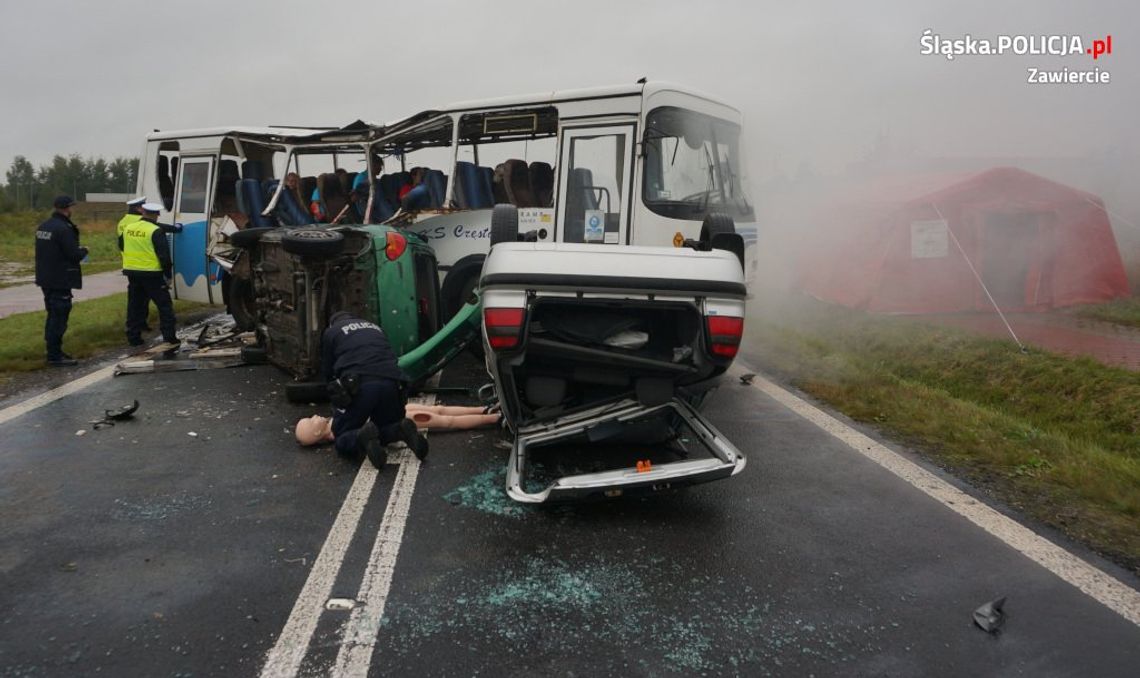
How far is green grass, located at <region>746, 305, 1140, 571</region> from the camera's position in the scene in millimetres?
4219

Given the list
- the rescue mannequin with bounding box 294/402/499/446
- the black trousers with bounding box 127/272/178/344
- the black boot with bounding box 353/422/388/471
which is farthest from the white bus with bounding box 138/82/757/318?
the black boot with bounding box 353/422/388/471

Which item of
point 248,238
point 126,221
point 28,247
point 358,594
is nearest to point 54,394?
point 248,238

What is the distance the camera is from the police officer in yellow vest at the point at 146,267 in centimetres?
905

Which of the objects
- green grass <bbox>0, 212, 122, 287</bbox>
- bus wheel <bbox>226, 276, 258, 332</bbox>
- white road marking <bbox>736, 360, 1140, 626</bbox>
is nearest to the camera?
white road marking <bbox>736, 360, 1140, 626</bbox>

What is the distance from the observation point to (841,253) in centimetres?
1270

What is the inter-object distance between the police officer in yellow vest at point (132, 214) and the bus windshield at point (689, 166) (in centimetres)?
659

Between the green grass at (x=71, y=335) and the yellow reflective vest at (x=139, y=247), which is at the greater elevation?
the yellow reflective vest at (x=139, y=247)

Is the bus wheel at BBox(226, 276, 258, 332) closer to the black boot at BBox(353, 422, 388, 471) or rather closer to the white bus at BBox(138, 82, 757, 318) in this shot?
the white bus at BBox(138, 82, 757, 318)

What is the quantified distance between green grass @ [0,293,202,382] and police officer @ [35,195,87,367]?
0.96 feet

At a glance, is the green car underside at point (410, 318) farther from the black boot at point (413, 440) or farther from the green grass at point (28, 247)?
the green grass at point (28, 247)

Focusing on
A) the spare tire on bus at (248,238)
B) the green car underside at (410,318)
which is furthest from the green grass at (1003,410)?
the spare tire on bus at (248,238)

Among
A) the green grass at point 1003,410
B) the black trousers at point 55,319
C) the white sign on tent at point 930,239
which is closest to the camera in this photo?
the green grass at point 1003,410

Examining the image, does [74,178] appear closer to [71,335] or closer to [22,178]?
[22,178]

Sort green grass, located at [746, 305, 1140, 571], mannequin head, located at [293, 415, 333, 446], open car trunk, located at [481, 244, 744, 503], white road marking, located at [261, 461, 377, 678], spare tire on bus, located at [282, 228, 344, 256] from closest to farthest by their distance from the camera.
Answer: white road marking, located at [261, 461, 377, 678] < open car trunk, located at [481, 244, 744, 503] < green grass, located at [746, 305, 1140, 571] < mannequin head, located at [293, 415, 333, 446] < spare tire on bus, located at [282, 228, 344, 256]
